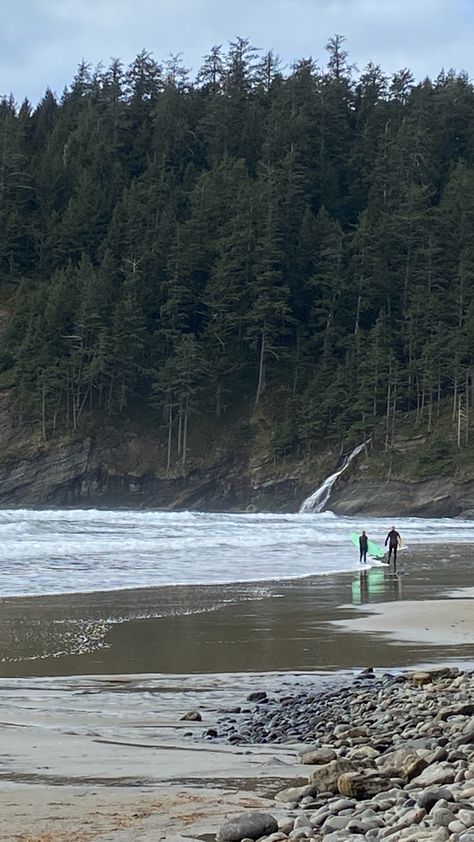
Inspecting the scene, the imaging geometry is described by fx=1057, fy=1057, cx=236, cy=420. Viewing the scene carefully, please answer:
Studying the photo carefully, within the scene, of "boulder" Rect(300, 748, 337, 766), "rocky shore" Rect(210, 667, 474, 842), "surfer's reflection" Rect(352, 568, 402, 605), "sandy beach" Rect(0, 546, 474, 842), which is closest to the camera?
"rocky shore" Rect(210, 667, 474, 842)

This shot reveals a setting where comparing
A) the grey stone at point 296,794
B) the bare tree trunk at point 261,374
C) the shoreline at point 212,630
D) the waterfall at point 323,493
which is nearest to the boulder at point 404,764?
the grey stone at point 296,794

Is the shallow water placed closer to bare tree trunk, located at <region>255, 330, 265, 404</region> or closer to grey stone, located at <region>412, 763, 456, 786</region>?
grey stone, located at <region>412, 763, 456, 786</region>

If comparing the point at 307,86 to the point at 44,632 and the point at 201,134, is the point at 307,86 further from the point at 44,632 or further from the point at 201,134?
the point at 44,632

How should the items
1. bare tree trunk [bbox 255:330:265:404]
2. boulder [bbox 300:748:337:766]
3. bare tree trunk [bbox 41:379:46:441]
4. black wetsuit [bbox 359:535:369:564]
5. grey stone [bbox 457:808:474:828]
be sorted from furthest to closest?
bare tree trunk [bbox 255:330:265:404] < bare tree trunk [bbox 41:379:46:441] < black wetsuit [bbox 359:535:369:564] < boulder [bbox 300:748:337:766] < grey stone [bbox 457:808:474:828]

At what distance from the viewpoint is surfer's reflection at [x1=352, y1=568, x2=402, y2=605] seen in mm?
18641

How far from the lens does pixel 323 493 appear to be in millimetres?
52094

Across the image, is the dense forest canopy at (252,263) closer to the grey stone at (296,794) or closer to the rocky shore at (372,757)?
the rocky shore at (372,757)

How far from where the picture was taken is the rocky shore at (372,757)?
4.80m

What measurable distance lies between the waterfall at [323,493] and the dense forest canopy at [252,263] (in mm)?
1541

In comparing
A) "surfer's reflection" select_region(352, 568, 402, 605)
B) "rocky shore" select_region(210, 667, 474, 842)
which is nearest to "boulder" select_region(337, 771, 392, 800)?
"rocky shore" select_region(210, 667, 474, 842)

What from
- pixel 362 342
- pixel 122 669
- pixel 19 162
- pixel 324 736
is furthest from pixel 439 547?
pixel 19 162

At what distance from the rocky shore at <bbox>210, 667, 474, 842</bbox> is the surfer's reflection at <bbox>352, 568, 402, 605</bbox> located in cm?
837

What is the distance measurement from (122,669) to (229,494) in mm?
45777

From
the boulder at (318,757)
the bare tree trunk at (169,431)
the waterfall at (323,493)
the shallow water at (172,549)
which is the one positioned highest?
the bare tree trunk at (169,431)
